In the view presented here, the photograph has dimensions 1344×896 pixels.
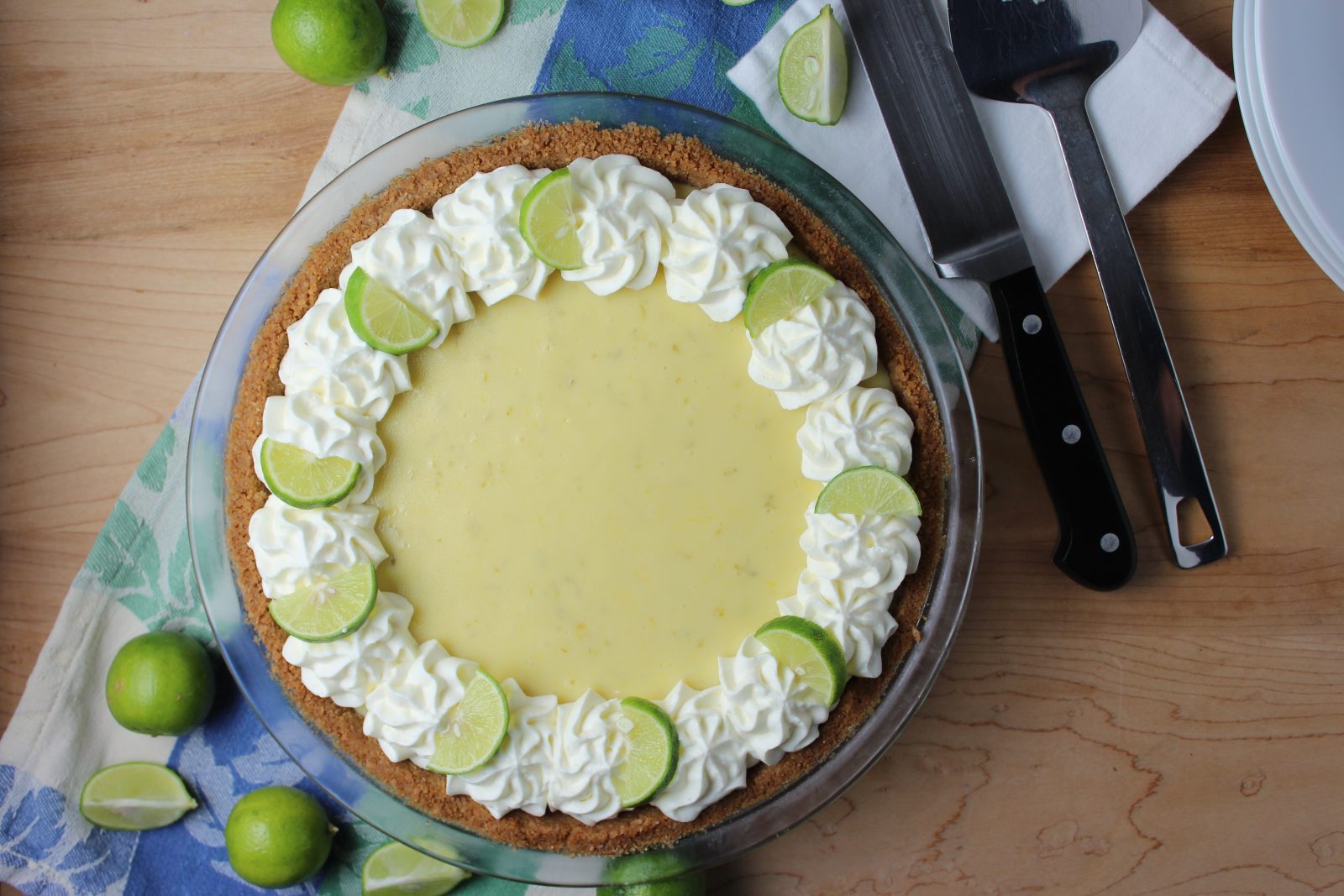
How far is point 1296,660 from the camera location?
8.91 ft

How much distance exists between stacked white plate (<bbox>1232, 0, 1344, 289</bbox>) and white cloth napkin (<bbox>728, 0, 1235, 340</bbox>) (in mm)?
182

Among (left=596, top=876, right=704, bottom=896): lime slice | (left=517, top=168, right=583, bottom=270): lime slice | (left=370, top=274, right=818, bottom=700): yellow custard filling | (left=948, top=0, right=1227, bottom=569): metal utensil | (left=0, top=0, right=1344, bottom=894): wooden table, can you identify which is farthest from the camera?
(left=0, top=0, right=1344, bottom=894): wooden table

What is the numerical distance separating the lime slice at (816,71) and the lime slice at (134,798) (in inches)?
104

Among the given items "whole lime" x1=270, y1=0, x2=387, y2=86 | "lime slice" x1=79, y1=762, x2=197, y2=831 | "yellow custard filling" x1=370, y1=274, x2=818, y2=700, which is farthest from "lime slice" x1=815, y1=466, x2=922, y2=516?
"lime slice" x1=79, y1=762, x2=197, y2=831

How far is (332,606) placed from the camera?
2.20 meters

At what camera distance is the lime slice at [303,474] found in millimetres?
2193

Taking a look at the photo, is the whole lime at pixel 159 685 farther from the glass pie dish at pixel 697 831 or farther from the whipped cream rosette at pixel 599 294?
the whipped cream rosette at pixel 599 294

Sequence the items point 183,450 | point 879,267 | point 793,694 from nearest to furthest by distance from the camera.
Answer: point 793,694
point 879,267
point 183,450

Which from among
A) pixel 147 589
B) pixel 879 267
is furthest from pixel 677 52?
pixel 147 589

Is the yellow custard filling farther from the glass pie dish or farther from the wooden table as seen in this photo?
the wooden table

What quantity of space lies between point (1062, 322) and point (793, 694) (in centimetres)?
138

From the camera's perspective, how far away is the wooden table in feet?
8.84

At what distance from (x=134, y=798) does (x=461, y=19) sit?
2.42 m

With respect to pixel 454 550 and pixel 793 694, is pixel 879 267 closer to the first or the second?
pixel 793 694
